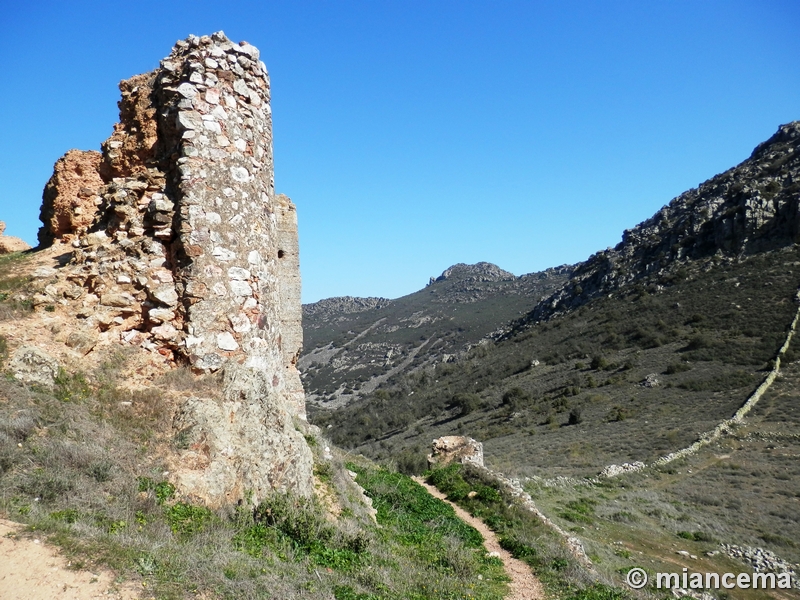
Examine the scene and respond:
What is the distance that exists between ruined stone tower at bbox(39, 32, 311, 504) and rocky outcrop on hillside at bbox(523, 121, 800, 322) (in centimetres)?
4109

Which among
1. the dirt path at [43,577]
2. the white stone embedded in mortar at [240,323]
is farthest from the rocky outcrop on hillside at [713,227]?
the dirt path at [43,577]

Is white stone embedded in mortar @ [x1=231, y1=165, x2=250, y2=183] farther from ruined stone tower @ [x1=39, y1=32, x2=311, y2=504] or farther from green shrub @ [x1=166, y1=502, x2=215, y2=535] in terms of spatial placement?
green shrub @ [x1=166, y1=502, x2=215, y2=535]

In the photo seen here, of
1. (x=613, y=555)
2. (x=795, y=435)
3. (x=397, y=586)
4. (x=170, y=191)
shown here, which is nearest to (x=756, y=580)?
(x=613, y=555)

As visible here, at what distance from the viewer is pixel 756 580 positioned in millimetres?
10852

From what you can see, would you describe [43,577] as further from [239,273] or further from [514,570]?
[514,570]

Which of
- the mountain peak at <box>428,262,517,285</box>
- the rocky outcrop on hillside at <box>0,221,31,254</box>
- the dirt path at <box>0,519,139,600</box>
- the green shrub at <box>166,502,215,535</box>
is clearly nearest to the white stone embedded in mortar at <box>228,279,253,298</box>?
the green shrub at <box>166,502,215,535</box>

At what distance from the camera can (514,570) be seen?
7973mm

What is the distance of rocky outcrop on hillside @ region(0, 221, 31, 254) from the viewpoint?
33.1ft

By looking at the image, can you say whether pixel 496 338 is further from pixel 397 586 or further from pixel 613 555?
pixel 397 586

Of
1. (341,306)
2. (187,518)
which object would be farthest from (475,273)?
(187,518)

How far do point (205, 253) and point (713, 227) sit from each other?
47.0 metres

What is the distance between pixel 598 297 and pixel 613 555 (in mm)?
39785

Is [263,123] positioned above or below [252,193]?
above

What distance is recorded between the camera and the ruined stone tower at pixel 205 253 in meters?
5.53
